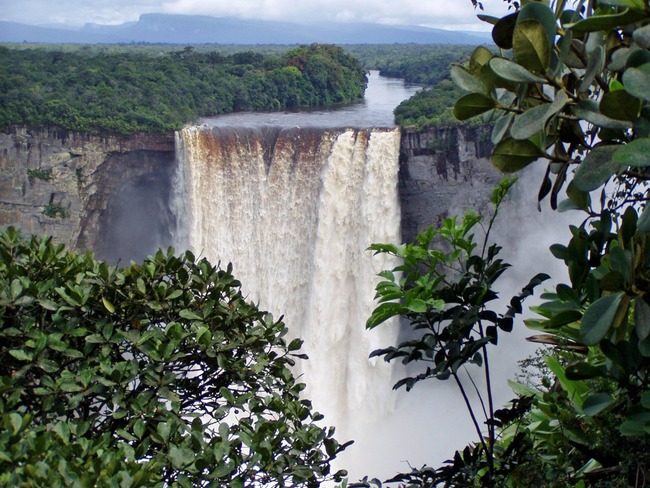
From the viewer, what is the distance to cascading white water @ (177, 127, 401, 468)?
10586mm

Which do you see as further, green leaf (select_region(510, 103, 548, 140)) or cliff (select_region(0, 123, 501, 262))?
cliff (select_region(0, 123, 501, 262))

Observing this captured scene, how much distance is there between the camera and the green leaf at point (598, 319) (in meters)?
1.04

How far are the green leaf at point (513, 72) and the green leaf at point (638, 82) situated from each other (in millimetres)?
120

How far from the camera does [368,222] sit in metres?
10.8

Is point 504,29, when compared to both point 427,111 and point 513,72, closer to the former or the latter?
point 513,72

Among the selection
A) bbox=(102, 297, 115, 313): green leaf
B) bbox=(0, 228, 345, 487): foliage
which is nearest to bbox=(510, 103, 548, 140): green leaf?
bbox=(0, 228, 345, 487): foliage

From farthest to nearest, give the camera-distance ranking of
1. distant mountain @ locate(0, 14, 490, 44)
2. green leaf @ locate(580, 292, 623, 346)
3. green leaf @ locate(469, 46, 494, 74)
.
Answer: distant mountain @ locate(0, 14, 490, 44)
green leaf @ locate(469, 46, 494, 74)
green leaf @ locate(580, 292, 623, 346)

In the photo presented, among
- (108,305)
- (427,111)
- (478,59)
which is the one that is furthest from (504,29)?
(427,111)

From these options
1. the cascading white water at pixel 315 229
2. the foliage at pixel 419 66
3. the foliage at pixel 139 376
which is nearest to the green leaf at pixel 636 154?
the foliage at pixel 139 376

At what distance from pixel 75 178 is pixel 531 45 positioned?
12.9 metres

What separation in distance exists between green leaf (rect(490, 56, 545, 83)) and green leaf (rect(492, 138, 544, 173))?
0.16m

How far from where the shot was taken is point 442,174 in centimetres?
1164

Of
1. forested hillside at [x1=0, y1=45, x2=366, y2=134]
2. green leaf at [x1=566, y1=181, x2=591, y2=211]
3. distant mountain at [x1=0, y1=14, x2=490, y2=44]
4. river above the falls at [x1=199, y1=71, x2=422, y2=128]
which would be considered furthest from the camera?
distant mountain at [x1=0, y1=14, x2=490, y2=44]

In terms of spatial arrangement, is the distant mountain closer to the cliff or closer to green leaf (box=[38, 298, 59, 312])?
the cliff
